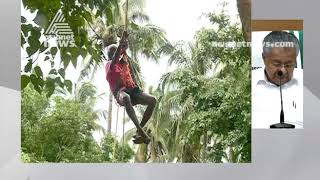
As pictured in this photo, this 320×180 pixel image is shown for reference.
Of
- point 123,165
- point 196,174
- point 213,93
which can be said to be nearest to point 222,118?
point 213,93

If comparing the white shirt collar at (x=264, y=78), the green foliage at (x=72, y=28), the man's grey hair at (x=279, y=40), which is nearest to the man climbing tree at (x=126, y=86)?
the green foliage at (x=72, y=28)

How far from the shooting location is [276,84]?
4.56 m

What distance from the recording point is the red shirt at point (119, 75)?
465cm

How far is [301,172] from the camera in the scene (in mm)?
4531

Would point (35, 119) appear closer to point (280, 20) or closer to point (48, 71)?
point (48, 71)

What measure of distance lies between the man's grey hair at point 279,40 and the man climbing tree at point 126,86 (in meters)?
0.98

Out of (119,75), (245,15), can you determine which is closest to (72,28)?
(119,75)

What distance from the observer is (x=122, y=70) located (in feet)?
15.3

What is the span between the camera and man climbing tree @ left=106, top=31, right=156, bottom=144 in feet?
15.2

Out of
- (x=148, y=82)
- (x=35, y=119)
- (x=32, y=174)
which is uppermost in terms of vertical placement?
(x=148, y=82)

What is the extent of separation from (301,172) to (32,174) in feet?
6.93
